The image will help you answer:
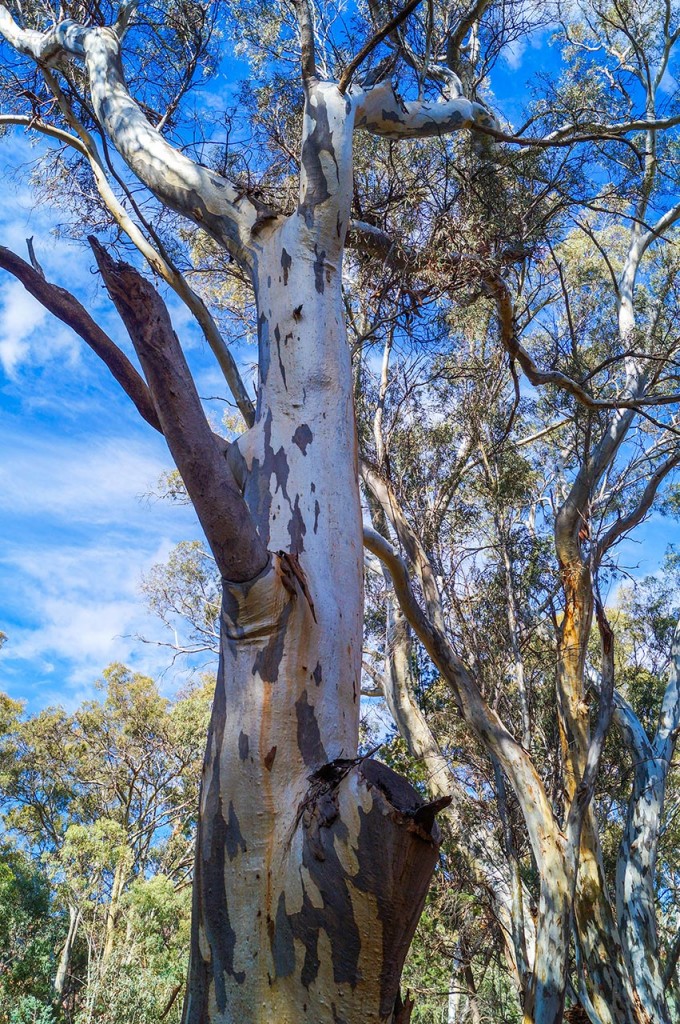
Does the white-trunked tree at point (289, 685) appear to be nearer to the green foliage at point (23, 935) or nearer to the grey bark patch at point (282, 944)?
the grey bark patch at point (282, 944)

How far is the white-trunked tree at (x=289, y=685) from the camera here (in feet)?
3.26

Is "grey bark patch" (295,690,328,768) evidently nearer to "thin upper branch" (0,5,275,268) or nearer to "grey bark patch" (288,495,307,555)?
"grey bark patch" (288,495,307,555)

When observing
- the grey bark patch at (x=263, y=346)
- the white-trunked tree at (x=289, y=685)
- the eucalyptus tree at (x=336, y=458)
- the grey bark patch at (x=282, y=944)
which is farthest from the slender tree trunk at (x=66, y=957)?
the grey bark patch at (x=282, y=944)

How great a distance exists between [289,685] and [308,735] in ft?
0.28

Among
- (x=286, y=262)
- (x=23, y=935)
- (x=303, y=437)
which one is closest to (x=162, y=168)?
(x=286, y=262)

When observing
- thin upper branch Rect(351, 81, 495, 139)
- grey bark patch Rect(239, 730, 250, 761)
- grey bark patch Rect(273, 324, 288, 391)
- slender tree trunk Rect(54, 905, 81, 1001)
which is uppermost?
thin upper branch Rect(351, 81, 495, 139)

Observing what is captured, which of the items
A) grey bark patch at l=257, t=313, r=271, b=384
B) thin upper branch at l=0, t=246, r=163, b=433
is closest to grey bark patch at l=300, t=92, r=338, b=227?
grey bark patch at l=257, t=313, r=271, b=384

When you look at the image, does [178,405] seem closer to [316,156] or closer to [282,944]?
→ [282,944]

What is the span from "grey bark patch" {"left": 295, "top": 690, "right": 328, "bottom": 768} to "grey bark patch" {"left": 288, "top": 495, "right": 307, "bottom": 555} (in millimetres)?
296

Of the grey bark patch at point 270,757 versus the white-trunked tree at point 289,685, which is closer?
the white-trunked tree at point 289,685

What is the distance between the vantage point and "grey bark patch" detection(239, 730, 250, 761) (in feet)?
4.23

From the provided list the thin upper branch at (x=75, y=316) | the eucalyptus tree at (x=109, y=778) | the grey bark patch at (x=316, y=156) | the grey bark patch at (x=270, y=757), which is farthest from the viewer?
the eucalyptus tree at (x=109, y=778)

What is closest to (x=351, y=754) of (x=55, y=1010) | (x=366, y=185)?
(x=366, y=185)

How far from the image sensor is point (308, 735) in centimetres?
132
